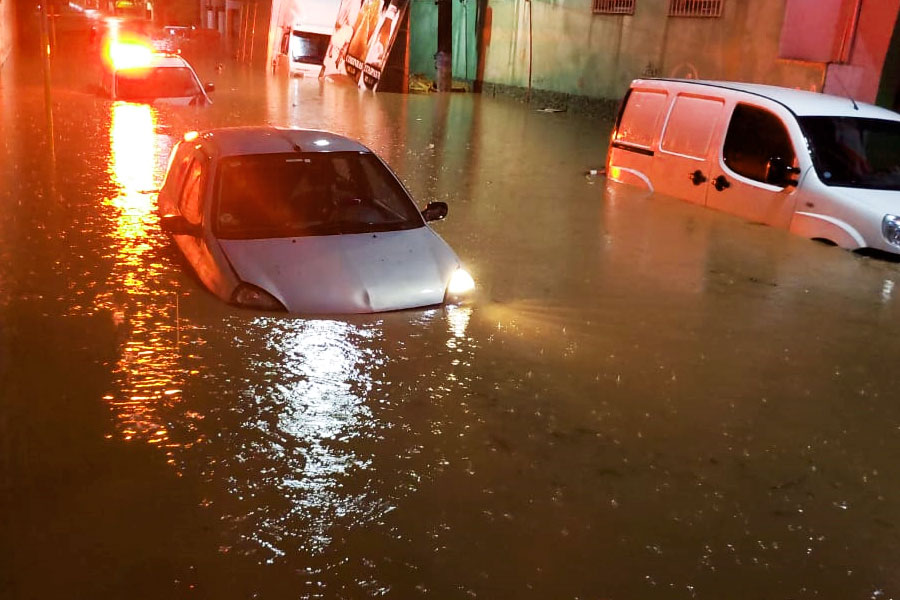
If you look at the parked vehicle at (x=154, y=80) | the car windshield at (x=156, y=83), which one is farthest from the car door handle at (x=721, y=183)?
the car windshield at (x=156, y=83)

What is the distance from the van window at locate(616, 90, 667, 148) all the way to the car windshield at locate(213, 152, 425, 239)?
502 cm

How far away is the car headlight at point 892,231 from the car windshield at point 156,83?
1391 cm

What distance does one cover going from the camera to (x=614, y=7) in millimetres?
23109

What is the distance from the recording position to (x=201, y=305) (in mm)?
6879

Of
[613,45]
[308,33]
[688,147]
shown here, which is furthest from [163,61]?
[308,33]

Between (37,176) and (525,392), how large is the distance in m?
8.66

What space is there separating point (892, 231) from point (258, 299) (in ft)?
19.6

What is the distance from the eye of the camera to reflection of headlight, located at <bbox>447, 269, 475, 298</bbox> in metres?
6.73

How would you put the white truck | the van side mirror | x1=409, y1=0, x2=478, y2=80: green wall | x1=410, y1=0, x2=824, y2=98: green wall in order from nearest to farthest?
the van side mirror, x1=410, y1=0, x2=824, y2=98: green wall, x1=409, y1=0, x2=478, y2=80: green wall, the white truck

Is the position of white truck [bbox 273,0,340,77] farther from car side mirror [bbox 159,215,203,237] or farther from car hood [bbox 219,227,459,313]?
car hood [bbox 219,227,459,313]

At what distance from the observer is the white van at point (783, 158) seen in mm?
9172

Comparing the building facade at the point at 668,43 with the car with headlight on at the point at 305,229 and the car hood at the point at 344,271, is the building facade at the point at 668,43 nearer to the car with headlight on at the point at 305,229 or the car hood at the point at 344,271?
the car with headlight on at the point at 305,229

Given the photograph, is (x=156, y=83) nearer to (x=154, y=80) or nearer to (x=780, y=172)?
(x=154, y=80)

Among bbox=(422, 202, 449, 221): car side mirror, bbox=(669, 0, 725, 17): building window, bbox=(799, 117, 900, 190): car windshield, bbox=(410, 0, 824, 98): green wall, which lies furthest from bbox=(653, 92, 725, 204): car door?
bbox=(669, 0, 725, 17): building window
